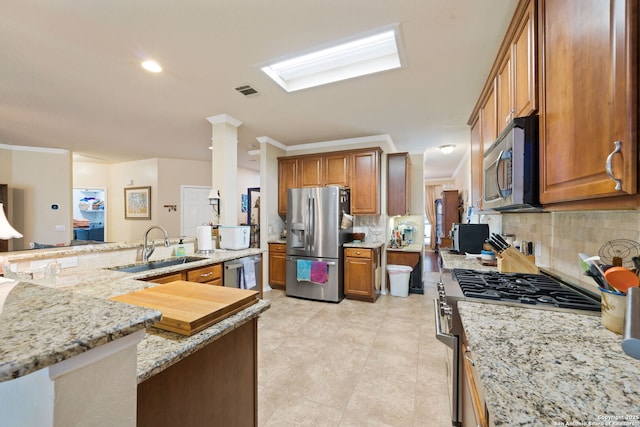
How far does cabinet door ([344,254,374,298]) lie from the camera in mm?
3789

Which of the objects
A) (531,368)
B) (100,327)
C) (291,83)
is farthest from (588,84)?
(291,83)

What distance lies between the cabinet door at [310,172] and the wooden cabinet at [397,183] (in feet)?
3.72

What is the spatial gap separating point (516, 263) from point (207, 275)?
2485 mm

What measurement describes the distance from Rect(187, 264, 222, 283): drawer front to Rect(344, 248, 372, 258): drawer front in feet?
6.20

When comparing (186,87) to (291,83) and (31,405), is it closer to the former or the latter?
(291,83)

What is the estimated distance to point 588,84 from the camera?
34.3 inches

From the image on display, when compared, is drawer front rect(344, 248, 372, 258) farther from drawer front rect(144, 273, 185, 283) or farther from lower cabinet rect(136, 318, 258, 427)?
lower cabinet rect(136, 318, 258, 427)

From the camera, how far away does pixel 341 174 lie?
13.9 ft

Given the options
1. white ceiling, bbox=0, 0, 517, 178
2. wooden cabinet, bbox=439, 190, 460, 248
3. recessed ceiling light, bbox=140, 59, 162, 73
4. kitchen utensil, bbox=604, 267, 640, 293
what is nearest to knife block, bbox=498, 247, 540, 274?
kitchen utensil, bbox=604, 267, 640, 293

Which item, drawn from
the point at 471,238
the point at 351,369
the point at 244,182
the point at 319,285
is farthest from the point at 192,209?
the point at 471,238

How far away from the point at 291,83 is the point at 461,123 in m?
2.41

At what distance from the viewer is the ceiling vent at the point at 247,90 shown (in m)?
2.57

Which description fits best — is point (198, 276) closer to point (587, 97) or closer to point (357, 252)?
point (357, 252)

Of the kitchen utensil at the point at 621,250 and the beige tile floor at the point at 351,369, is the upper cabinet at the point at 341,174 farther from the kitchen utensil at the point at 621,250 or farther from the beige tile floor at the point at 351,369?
the kitchen utensil at the point at 621,250
